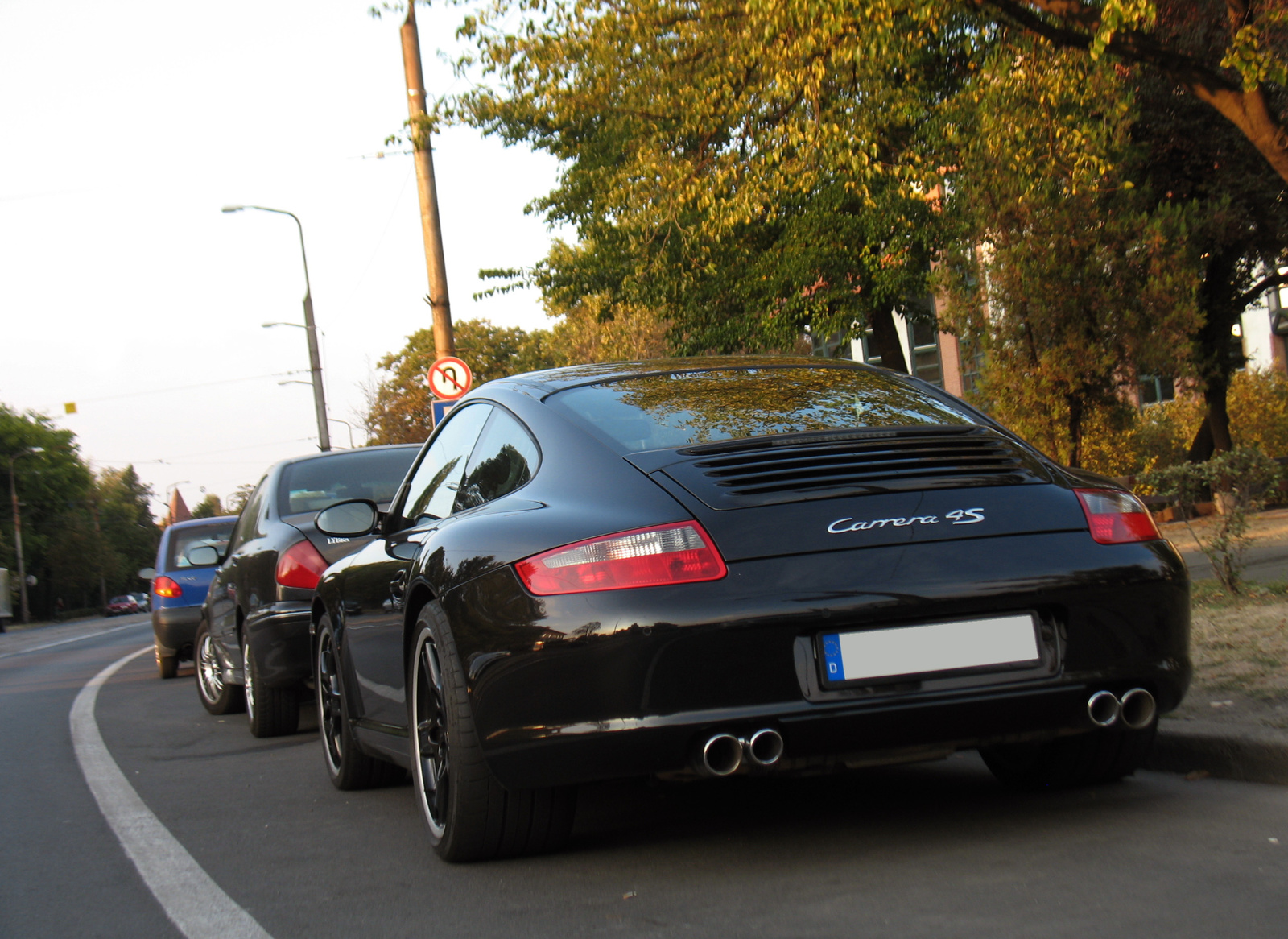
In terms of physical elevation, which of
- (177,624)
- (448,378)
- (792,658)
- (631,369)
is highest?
(448,378)

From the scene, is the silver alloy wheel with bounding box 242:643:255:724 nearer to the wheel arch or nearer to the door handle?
the door handle

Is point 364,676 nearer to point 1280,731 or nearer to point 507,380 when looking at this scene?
point 507,380

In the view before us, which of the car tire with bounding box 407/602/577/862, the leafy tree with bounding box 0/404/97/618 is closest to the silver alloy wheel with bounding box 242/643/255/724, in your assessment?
the car tire with bounding box 407/602/577/862

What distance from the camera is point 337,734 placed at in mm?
5949

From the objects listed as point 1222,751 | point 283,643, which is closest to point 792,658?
point 1222,751

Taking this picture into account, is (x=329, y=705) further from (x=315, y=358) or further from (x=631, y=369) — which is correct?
(x=315, y=358)

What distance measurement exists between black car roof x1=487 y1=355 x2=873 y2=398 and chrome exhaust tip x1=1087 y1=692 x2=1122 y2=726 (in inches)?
64.9

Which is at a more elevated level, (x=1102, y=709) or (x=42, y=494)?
(x=42, y=494)

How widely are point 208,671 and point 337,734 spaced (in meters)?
4.66

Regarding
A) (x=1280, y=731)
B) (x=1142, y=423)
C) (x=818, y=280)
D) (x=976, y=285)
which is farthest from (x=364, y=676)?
(x=1142, y=423)

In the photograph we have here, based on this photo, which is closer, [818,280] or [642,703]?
[642,703]

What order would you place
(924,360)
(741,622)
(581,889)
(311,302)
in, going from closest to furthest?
(741,622)
(581,889)
(311,302)
(924,360)

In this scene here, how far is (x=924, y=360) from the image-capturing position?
54.8 metres

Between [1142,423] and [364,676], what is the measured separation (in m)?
32.9
